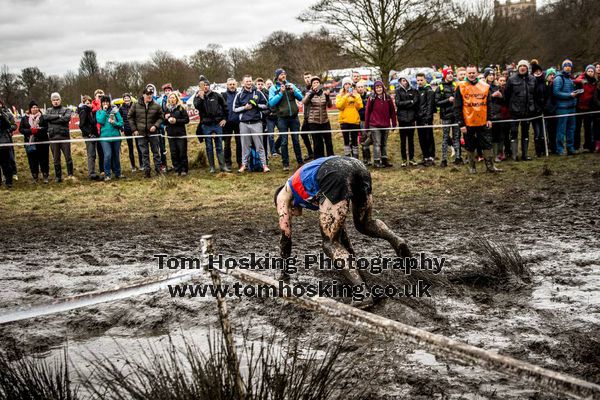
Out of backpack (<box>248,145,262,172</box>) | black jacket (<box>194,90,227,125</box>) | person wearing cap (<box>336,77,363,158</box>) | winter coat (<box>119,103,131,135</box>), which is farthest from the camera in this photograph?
winter coat (<box>119,103,131,135</box>)

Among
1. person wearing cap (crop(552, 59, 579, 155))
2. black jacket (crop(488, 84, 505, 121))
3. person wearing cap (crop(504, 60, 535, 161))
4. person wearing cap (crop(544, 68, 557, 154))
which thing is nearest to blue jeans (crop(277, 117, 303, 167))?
black jacket (crop(488, 84, 505, 121))

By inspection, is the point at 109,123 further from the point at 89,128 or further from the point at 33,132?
the point at 33,132

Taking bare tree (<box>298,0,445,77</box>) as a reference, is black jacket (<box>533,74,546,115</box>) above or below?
below

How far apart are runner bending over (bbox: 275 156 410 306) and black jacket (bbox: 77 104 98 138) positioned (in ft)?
33.5

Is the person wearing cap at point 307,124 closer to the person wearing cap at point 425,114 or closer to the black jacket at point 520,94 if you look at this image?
the person wearing cap at point 425,114

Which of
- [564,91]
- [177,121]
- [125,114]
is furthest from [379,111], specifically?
[125,114]

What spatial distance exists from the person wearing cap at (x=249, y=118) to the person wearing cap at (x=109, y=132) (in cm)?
316

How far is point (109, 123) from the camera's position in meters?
15.0

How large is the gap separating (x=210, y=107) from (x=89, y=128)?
10.7ft

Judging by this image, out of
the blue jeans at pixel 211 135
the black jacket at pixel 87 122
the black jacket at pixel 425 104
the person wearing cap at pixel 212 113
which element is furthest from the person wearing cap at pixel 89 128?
the black jacket at pixel 425 104

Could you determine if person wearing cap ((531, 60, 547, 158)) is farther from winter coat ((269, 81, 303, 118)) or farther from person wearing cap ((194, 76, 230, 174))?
person wearing cap ((194, 76, 230, 174))

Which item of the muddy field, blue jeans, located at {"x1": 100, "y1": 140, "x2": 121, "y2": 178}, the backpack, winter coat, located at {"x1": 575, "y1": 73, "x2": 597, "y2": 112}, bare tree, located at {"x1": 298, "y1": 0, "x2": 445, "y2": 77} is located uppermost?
bare tree, located at {"x1": 298, "y1": 0, "x2": 445, "y2": 77}

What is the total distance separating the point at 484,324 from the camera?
17.4 feet

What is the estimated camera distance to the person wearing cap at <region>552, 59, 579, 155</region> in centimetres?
1466
